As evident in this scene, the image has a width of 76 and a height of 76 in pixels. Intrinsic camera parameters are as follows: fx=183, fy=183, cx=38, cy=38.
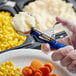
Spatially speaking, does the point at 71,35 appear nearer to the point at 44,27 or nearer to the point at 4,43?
the point at 44,27

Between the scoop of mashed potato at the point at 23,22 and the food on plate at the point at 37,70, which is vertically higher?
the scoop of mashed potato at the point at 23,22

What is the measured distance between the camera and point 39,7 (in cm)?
157

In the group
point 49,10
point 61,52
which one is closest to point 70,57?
point 61,52

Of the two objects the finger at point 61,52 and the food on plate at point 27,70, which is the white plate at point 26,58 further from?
the finger at point 61,52

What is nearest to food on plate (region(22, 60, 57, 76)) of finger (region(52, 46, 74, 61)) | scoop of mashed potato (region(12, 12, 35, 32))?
finger (region(52, 46, 74, 61))

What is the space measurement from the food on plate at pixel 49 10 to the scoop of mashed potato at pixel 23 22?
143 mm

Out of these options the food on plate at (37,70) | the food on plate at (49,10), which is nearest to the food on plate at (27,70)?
the food on plate at (37,70)

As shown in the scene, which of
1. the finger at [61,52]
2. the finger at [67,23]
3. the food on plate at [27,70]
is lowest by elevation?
the food on plate at [27,70]

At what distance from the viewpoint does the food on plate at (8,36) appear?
120 centimetres

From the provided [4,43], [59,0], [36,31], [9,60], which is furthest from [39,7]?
[9,60]

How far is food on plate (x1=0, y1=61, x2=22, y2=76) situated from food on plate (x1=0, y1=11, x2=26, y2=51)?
0.18 metres

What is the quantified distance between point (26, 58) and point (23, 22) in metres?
0.29

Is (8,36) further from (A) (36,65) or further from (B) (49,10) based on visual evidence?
(B) (49,10)

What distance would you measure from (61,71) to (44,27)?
0.44 meters
